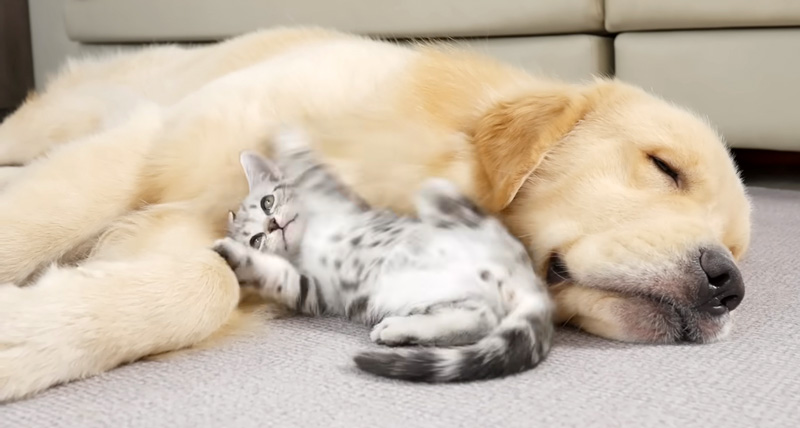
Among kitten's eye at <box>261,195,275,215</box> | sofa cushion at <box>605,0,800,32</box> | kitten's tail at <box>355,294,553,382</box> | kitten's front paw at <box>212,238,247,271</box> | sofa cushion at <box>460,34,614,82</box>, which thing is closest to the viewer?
kitten's tail at <box>355,294,553,382</box>

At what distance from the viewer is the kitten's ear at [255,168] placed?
146 cm

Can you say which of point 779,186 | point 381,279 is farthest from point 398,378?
point 779,186

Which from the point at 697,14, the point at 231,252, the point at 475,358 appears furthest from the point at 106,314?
the point at 697,14

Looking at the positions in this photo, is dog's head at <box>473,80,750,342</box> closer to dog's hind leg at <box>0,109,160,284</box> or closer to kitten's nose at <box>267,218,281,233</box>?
kitten's nose at <box>267,218,281,233</box>

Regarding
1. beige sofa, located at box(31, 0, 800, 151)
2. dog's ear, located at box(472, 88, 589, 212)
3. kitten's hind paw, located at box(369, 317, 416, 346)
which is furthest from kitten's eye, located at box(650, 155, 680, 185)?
beige sofa, located at box(31, 0, 800, 151)

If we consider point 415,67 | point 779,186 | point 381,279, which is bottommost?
point 779,186

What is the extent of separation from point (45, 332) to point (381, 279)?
50 centimetres

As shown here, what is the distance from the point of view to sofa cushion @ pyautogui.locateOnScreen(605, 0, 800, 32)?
2426mm

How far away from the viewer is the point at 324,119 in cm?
155

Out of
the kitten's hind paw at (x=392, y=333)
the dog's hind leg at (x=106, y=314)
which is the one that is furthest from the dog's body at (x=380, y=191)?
the kitten's hind paw at (x=392, y=333)

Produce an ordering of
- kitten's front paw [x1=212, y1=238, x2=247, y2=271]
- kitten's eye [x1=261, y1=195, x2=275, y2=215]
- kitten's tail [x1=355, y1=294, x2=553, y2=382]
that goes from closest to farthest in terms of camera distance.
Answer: kitten's tail [x1=355, y1=294, x2=553, y2=382]
kitten's front paw [x1=212, y1=238, x2=247, y2=271]
kitten's eye [x1=261, y1=195, x2=275, y2=215]

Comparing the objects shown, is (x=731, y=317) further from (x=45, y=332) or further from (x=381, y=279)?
(x=45, y=332)

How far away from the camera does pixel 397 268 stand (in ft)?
4.23

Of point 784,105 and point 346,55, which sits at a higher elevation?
point 346,55
